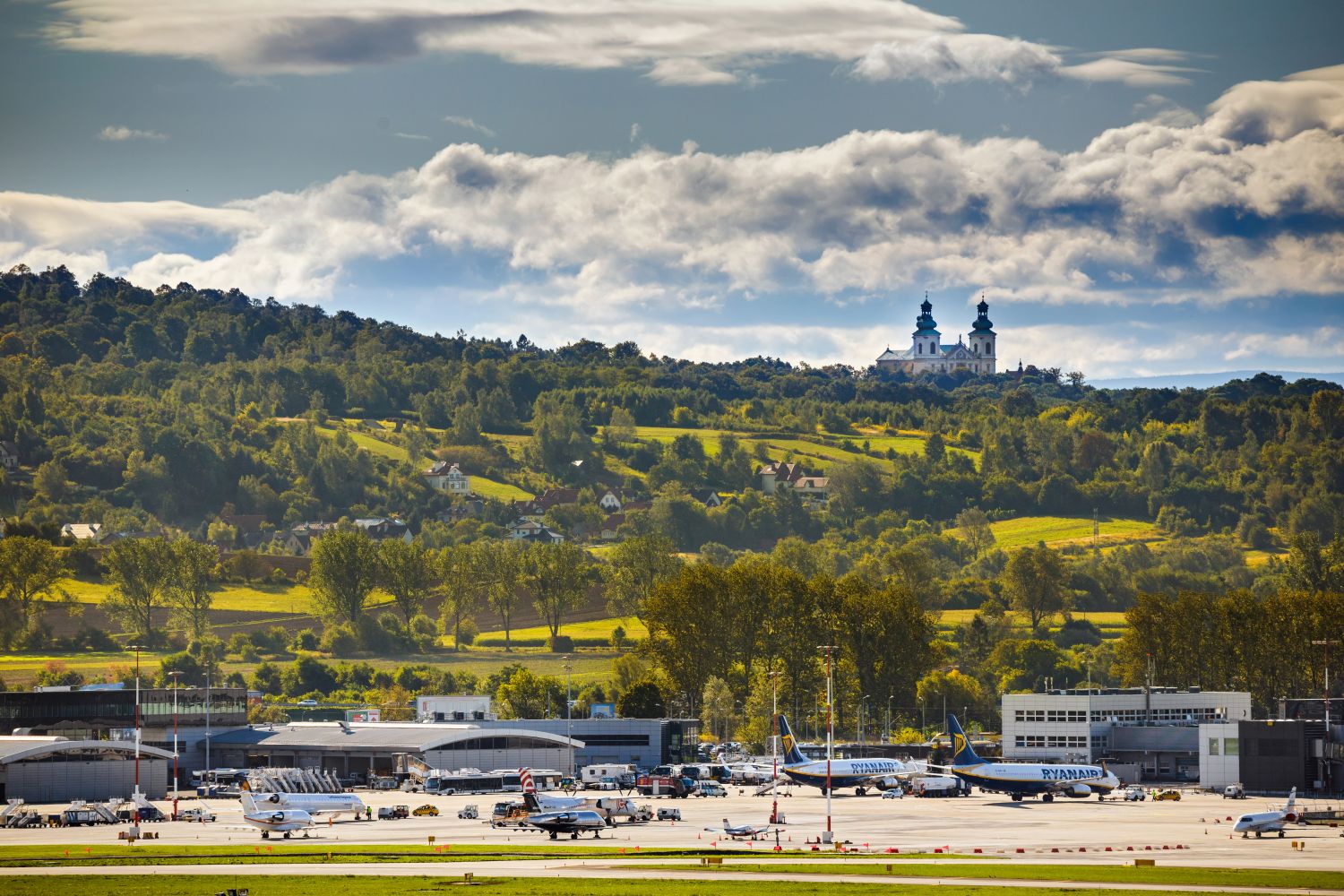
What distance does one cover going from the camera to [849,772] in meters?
160

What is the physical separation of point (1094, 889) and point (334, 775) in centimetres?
9889

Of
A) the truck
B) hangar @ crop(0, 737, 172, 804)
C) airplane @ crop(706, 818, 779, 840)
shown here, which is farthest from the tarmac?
the truck

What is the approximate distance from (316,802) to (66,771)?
32.9 meters

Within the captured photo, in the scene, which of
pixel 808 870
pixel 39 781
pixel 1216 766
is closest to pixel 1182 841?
pixel 808 870

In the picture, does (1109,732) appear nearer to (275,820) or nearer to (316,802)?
(316,802)

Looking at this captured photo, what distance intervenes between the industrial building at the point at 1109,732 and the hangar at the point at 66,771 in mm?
88675

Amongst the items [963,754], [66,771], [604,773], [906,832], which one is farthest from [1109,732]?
[66,771]

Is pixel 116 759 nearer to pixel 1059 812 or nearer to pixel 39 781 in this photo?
pixel 39 781

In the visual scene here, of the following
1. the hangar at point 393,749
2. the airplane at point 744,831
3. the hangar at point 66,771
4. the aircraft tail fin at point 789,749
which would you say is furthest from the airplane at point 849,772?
the hangar at point 66,771

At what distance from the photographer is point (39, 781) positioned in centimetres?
15088

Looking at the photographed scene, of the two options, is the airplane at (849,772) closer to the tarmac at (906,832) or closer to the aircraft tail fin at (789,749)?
the aircraft tail fin at (789,749)

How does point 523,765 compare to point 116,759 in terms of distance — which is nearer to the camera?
point 116,759

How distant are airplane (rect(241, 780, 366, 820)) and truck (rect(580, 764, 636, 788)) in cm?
3672

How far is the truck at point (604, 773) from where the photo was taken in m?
169
